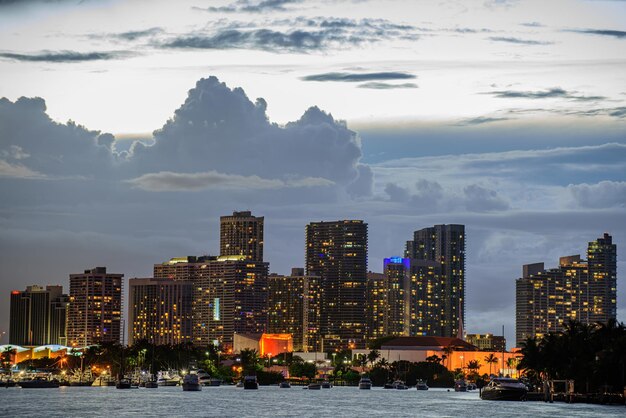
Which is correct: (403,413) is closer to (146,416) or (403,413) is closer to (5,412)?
(146,416)

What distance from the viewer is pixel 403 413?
183000 mm

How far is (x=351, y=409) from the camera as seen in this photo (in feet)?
650

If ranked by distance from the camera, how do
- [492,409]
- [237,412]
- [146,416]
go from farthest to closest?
[492,409] → [237,412] → [146,416]

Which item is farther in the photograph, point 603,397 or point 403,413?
point 603,397

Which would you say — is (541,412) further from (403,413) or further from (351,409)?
(351,409)

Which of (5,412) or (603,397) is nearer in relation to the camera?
(5,412)

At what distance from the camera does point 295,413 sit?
18212 centimetres

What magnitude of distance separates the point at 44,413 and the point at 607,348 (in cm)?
9065

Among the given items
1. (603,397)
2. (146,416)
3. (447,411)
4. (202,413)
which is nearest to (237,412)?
(202,413)

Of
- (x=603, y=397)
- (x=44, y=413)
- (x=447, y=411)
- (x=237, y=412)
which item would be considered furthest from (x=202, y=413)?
(x=603, y=397)

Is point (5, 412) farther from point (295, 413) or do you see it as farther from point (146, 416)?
point (295, 413)

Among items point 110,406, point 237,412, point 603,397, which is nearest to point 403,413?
point 237,412

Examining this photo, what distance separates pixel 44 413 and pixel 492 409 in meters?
70.6

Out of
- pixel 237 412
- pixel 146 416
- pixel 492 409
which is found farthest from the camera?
pixel 492 409
